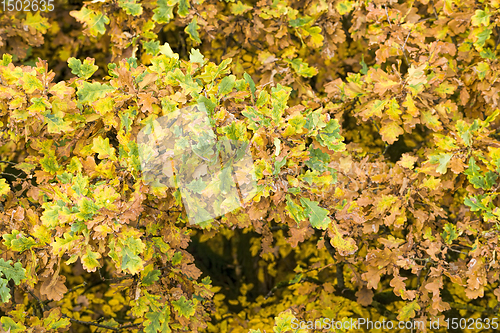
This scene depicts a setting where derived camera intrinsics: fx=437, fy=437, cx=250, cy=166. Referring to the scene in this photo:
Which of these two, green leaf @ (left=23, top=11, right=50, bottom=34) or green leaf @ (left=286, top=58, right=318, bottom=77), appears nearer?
green leaf @ (left=286, top=58, right=318, bottom=77)

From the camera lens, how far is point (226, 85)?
2.20m

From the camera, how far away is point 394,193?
Result: 109 inches

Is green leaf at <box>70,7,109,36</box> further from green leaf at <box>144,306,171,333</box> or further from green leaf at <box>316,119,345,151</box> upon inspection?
green leaf at <box>144,306,171,333</box>

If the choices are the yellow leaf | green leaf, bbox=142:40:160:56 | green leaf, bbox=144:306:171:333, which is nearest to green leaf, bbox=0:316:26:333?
green leaf, bbox=144:306:171:333

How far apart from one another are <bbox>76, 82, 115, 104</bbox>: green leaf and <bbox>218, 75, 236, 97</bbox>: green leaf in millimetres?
560

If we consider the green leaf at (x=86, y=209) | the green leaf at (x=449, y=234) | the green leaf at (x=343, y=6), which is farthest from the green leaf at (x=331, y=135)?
the green leaf at (x=343, y=6)

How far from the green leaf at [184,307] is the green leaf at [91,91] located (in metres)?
1.23

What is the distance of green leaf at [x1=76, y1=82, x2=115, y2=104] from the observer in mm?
2225

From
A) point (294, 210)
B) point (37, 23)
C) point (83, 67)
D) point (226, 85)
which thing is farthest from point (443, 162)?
point (37, 23)

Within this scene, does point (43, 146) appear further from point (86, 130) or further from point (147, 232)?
point (147, 232)

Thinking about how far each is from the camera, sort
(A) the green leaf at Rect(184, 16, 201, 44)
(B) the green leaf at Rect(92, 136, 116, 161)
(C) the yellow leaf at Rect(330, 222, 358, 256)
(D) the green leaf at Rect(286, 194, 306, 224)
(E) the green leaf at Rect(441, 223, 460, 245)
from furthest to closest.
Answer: (A) the green leaf at Rect(184, 16, 201, 44)
(E) the green leaf at Rect(441, 223, 460, 245)
(C) the yellow leaf at Rect(330, 222, 358, 256)
(B) the green leaf at Rect(92, 136, 116, 161)
(D) the green leaf at Rect(286, 194, 306, 224)

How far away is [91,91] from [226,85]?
2.29 ft

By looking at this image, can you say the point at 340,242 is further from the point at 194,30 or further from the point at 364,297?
the point at 194,30

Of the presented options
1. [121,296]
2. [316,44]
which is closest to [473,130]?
[316,44]
